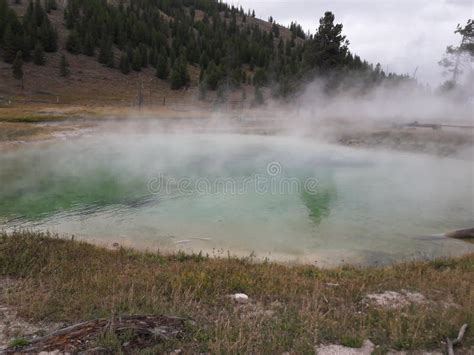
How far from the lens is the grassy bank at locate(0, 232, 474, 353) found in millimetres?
5277

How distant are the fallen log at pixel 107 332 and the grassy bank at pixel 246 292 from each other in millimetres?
200

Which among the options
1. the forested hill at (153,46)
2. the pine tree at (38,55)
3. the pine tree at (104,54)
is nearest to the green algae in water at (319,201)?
the forested hill at (153,46)

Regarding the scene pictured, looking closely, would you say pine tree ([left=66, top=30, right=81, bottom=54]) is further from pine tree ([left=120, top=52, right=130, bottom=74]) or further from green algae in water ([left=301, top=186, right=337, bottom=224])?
green algae in water ([left=301, top=186, right=337, bottom=224])

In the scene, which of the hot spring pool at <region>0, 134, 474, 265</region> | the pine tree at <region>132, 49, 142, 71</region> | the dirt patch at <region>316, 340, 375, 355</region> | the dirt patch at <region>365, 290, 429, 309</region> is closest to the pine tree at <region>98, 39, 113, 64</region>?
the pine tree at <region>132, 49, 142, 71</region>

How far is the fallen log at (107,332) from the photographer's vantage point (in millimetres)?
4730

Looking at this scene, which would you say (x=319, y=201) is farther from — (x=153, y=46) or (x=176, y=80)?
(x=153, y=46)

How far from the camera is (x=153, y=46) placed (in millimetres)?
108562

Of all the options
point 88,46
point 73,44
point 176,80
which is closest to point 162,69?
point 176,80

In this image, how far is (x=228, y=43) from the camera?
122m

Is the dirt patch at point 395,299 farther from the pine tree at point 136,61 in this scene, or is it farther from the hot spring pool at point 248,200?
the pine tree at point 136,61

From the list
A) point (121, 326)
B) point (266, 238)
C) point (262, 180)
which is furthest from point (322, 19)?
point (121, 326)

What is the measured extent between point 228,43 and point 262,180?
365ft

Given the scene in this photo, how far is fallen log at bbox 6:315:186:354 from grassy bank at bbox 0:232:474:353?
7.9 inches

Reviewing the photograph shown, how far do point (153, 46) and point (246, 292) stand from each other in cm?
11253
